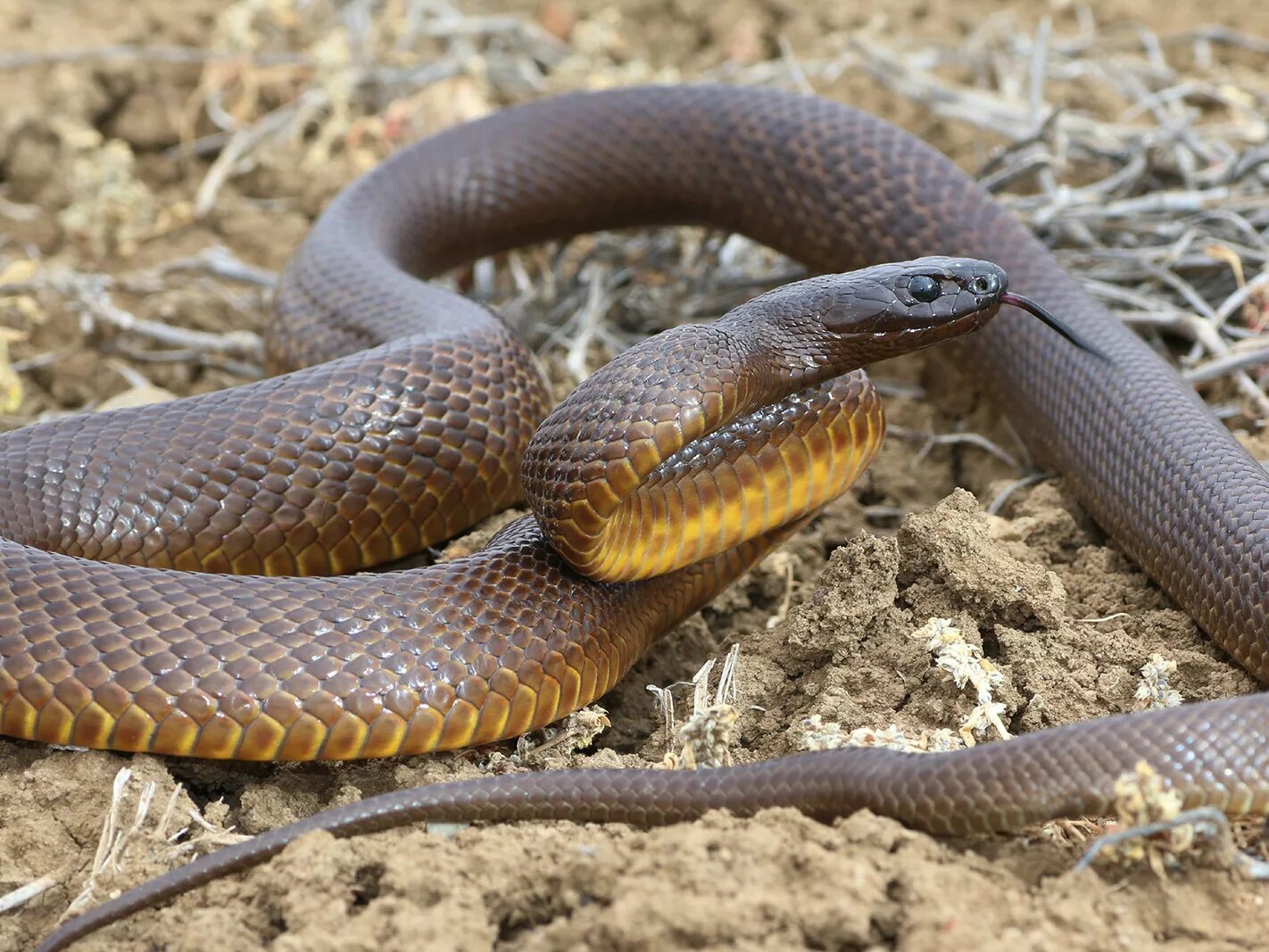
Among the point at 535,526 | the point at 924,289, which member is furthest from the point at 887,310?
the point at 535,526

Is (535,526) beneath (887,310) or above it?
beneath

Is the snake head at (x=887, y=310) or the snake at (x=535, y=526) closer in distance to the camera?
the snake at (x=535, y=526)

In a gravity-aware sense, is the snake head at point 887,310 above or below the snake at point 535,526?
above

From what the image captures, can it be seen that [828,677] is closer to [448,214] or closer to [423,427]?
[423,427]

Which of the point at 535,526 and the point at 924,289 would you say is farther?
the point at 535,526

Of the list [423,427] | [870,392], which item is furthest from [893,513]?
[423,427]

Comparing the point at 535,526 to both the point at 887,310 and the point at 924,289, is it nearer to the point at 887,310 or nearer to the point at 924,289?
the point at 887,310
